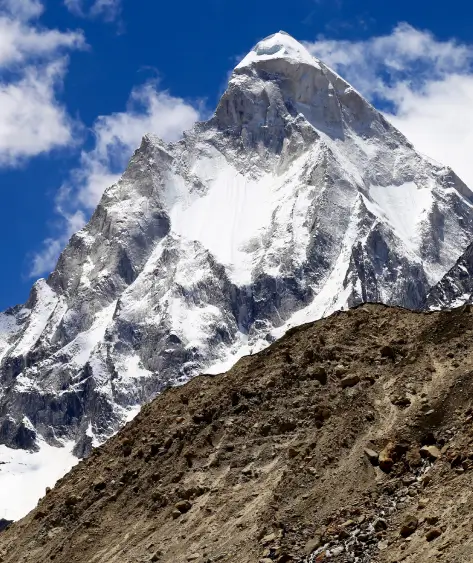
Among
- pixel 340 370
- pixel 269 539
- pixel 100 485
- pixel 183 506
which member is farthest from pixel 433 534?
pixel 100 485

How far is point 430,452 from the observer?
3166cm

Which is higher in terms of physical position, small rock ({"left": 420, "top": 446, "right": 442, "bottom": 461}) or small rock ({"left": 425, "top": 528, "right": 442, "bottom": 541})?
small rock ({"left": 420, "top": 446, "right": 442, "bottom": 461})

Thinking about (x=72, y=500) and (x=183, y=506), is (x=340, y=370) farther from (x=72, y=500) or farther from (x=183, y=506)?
(x=72, y=500)

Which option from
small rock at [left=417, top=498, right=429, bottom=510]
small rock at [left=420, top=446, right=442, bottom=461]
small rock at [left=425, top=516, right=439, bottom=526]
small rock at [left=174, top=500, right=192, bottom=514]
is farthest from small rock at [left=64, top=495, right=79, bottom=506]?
small rock at [left=425, top=516, right=439, bottom=526]

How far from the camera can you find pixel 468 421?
32.2 meters

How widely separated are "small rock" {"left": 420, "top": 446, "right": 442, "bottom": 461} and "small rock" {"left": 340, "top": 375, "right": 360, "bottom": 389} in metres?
5.67

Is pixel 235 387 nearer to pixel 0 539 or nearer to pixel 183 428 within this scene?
pixel 183 428

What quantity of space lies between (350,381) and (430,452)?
615cm

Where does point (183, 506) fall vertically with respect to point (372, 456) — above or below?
above

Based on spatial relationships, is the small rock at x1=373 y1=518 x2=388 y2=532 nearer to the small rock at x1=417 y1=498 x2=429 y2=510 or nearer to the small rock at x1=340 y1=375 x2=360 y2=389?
the small rock at x1=417 y1=498 x2=429 y2=510

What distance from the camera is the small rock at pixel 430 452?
31428 mm

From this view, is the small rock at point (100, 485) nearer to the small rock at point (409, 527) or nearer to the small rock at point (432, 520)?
the small rock at point (409, 527)

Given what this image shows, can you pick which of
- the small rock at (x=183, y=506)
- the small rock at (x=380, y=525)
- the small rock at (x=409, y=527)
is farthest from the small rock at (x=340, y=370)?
the small rock at (x=409, y=527)

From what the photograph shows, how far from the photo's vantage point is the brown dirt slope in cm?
3025
